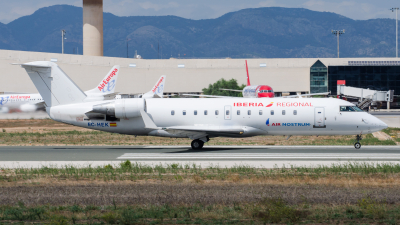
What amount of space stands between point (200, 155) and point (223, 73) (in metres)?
96.9

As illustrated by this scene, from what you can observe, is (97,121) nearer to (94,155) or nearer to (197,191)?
(94,155)

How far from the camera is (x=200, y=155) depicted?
87.6ft

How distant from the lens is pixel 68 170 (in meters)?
20.2

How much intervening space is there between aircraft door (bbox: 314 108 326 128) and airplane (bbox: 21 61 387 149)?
64 mm

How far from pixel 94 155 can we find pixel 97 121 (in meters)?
4.58

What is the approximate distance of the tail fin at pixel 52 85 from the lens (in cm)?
3070

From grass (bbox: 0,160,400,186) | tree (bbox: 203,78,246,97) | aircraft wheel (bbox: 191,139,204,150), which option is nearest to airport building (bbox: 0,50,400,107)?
tree (bbox: 203,78,246,97)

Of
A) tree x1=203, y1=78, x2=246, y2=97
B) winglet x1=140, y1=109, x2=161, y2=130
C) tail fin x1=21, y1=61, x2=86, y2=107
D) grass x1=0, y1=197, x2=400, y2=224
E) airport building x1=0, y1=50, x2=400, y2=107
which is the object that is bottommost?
grass x1=0, y1=197, x2=400, y2=224

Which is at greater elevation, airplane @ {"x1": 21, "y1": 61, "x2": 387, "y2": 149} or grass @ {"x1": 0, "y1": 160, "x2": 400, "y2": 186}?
airplane @ {"x1": 21, "y1": 61, "x2": 387, "y2": 149}

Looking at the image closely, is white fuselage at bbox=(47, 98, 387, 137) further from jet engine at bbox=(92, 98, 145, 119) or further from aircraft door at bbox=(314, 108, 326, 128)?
jet engine at bbox=(92, 98, 145, 119)

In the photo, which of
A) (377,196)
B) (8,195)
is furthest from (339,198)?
(8,195)

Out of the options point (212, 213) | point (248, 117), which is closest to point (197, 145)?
point (248, 117)

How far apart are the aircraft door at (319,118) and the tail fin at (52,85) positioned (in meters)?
16.4

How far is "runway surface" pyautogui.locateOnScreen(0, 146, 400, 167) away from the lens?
23312 mm
